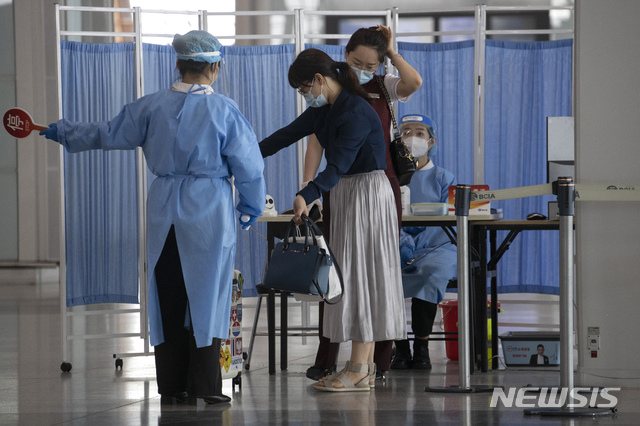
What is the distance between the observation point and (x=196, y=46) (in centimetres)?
335

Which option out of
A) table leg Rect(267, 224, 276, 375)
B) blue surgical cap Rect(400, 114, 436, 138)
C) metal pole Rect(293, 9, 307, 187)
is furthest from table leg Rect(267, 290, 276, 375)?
blue surgical cap Rect(400, 114, 436, 138)

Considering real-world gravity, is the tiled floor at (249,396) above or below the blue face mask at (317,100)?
below

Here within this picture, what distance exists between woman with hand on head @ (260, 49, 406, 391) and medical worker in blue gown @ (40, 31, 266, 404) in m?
0.39

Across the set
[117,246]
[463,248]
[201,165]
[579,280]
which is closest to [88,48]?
[117,246]

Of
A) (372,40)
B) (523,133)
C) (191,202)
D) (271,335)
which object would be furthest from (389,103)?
(523,133)

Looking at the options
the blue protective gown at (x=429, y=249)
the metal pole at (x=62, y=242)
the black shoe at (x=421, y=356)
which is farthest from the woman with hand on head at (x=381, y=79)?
the metal pole at (x=62, y=242)

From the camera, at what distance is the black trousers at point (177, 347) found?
3.30 metres

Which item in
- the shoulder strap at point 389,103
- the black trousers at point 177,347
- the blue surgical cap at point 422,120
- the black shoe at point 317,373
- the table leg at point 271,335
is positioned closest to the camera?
the black trousers at point 177,347

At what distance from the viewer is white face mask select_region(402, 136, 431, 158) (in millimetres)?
4905

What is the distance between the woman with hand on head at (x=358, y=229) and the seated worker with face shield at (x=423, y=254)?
84 cm

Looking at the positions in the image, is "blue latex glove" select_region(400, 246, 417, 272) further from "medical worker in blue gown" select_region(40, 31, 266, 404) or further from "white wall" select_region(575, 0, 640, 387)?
"medical worker in blue gown" select_region(40, 31, 266, 404)

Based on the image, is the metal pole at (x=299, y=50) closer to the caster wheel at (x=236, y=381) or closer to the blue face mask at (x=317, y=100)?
the blue face mask at (x=317, y=100)

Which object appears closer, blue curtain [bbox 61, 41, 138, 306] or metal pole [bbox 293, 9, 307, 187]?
blue curtain [bbox 61, 41, 138, 306]

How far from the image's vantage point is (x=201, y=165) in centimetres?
326
